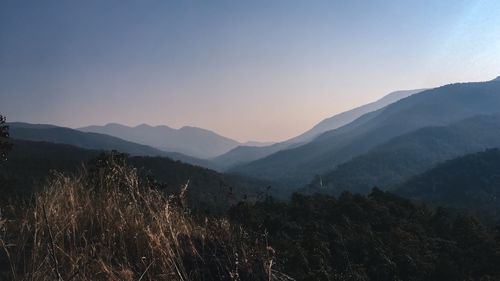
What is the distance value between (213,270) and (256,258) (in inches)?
15.5

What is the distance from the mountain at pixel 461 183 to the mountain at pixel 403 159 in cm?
1989

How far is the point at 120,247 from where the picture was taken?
428 cm

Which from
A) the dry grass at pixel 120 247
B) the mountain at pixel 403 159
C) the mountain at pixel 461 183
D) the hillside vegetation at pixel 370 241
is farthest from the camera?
the mountain at pixel 403 159

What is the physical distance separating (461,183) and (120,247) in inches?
4251

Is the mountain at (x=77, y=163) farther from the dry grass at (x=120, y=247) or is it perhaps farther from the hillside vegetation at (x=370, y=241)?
the dry grass at (x=120, y=247)

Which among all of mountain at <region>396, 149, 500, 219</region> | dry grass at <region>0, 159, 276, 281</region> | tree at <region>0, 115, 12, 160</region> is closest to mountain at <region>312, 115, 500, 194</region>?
mountain at <region>396, 149, 500, 219</region>

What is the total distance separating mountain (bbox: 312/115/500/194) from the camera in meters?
145

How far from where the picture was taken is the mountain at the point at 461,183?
88.4 m

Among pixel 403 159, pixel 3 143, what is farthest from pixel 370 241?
pixel 403 159

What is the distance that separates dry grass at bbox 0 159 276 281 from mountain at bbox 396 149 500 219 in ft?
282

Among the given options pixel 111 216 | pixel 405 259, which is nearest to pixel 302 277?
pixel 111 216

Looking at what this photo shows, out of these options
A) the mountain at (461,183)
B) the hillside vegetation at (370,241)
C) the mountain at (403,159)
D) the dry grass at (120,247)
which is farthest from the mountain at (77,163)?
the mountain at (403,159)

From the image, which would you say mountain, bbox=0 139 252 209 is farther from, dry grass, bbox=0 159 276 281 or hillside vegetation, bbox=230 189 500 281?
dry grass, bbox=0 159 276 281

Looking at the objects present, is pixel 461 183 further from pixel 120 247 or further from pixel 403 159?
pixel 120 247
